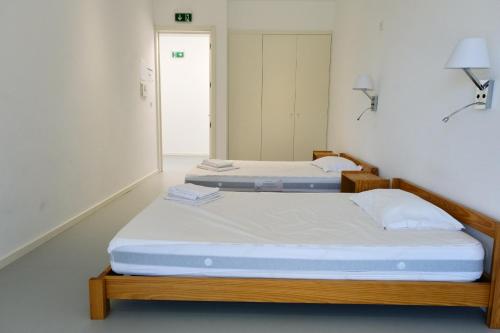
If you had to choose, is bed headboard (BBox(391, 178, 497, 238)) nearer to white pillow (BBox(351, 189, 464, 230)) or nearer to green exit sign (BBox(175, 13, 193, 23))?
white pillow (BBox(351, 189, 464, 230))

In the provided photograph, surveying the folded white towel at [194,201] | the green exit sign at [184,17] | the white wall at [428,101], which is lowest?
the folded white towel at [194,201]

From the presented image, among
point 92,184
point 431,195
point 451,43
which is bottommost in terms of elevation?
point 92,184

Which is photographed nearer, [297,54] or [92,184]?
[92,184]

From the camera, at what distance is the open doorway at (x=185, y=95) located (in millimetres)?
8648

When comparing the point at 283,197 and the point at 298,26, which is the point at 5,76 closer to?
the point at 283,197

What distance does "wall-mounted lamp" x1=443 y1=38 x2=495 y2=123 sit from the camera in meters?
2.21

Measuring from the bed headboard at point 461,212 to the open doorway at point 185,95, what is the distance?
20.7 feet

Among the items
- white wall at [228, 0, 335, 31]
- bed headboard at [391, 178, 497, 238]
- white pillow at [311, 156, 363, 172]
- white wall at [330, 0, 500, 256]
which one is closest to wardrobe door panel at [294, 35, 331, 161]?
white wall at [228, 0, 335, 31]

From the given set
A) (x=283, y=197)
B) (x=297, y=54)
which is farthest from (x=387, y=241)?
(x=297, y=54)

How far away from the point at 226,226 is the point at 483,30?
196 centimetres

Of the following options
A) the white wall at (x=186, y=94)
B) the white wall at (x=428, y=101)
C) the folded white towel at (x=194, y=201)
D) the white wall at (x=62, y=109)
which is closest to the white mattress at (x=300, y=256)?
the white wall at (x=428, y=101)

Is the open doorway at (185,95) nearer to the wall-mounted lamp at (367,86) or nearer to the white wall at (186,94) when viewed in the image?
the white wall at (186,94)

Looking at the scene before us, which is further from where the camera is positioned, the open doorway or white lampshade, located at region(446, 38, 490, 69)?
the open doorway

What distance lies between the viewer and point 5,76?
2.86 meters
